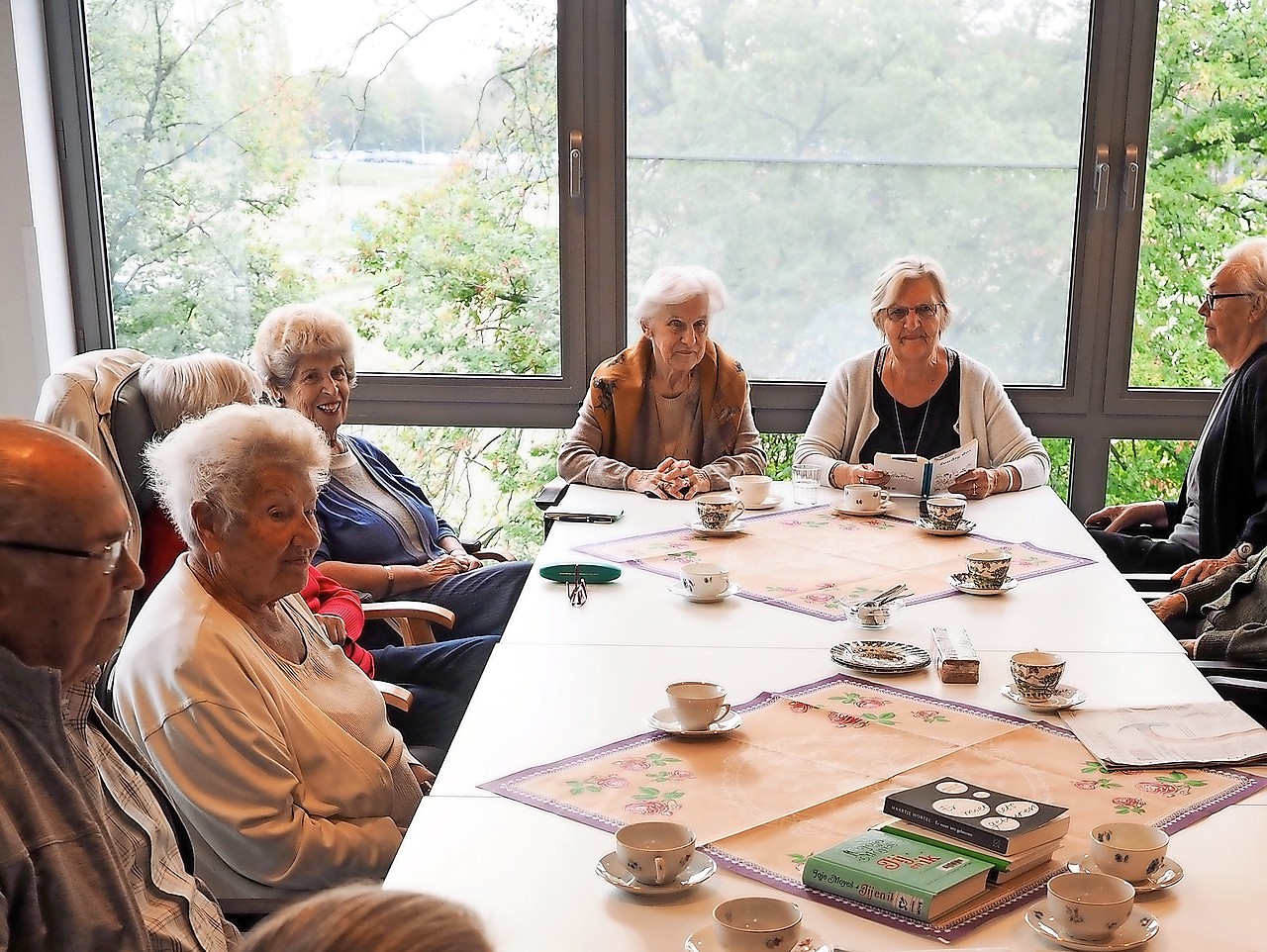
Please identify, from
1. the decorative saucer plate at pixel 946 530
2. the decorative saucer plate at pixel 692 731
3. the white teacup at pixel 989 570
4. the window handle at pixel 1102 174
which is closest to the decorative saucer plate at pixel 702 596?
the white teacup at pixel 989 570

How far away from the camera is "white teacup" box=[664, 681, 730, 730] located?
1726 mm

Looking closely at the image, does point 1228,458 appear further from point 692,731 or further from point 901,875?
point 901,875

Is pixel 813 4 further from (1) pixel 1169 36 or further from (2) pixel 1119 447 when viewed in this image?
(2) pixel 1119 447

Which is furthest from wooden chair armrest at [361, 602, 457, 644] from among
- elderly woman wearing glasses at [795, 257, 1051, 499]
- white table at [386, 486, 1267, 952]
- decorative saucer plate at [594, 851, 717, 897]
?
decorative saucer plate at [594, 851, 717, 897]

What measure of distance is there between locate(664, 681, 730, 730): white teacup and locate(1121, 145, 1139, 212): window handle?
316cm

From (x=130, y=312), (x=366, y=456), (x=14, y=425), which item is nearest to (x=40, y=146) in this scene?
(x=130, y=312)

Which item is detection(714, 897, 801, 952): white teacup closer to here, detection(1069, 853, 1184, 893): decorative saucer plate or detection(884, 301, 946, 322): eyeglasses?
detection(1069, 853, 1184, 893): decorative saucer plate

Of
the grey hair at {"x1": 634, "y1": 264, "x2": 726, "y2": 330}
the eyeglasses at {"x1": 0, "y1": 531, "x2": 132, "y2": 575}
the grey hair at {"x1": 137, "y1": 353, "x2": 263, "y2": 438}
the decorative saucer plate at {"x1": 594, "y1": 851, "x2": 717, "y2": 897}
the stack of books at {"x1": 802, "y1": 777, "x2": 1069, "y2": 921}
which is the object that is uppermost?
the eyeglasses at {"x1": 0, "y1": 531, "x2": 132, "y2": 575}

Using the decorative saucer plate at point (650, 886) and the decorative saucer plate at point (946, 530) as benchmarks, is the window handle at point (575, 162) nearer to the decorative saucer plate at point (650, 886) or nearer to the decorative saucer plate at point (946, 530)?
the decorative saucer plate at point (946, 530)

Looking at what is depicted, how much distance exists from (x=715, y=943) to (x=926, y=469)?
232 cm

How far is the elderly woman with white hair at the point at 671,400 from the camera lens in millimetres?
3709

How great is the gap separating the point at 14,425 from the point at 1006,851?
3.51 ft

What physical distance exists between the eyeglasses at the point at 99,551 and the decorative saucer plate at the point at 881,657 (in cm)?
123

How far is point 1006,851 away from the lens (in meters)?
1.34
